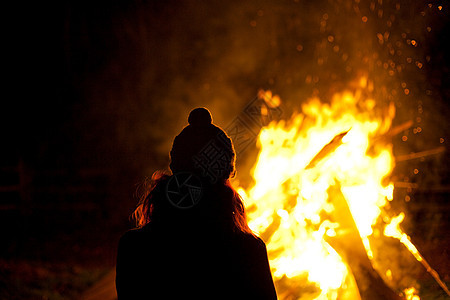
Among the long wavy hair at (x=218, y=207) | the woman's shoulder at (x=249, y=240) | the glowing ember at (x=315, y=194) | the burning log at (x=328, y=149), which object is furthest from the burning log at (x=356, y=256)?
the woman's shoulder at (x=249, y=240)

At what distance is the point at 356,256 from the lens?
3838mm

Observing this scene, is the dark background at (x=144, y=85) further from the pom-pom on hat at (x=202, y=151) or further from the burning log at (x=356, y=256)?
the pom-pom on hat at (x=202, y=151)

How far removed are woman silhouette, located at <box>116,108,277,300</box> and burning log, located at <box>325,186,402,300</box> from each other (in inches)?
92.6

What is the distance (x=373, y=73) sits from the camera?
→ 332 inches

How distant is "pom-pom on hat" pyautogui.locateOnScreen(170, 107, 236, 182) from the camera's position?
1825mm

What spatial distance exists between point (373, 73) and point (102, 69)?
6.82 m

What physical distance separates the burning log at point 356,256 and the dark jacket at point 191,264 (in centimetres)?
238

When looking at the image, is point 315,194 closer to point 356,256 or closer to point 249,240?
point 356,256

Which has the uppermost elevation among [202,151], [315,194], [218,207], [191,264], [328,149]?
[328,149]

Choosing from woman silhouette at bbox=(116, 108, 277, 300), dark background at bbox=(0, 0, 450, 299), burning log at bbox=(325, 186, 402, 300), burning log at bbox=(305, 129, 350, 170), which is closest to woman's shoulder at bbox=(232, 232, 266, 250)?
woman silhouette at bbox=(116, 108, 277, 300)

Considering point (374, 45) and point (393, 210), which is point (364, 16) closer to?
point (374, 45)

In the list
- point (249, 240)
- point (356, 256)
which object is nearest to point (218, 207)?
point (249, 240)

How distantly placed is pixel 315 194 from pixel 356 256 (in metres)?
0.77

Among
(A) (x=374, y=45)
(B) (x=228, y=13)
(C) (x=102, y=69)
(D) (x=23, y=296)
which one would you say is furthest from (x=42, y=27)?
(A) (x=374, y=45)
